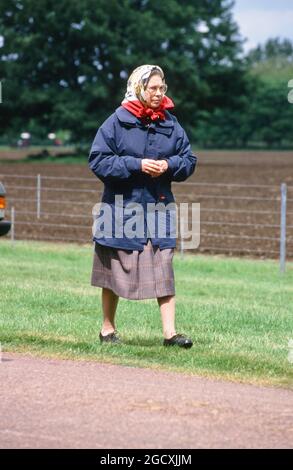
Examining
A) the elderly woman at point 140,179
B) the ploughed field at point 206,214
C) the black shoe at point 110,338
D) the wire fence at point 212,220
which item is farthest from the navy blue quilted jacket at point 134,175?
the ploughed field at point 206,214

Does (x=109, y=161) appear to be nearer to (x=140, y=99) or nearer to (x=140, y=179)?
(x=140, y=179)

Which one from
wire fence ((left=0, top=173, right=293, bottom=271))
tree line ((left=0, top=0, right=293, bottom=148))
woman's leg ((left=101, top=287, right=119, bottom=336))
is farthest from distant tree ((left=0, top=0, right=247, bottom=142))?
woman's leg ((left=101, top=287, right=119, bottom=336))

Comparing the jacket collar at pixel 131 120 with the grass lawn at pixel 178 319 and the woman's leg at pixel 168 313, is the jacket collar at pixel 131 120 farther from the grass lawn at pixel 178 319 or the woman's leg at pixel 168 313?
the grass lawn at pixel 178 319

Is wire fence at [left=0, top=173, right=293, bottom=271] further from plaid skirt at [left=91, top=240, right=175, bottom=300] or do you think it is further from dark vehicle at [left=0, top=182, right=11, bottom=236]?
dark vehicle at [left=0, top=182, right=11, bottom=236]

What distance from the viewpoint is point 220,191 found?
1265 inches

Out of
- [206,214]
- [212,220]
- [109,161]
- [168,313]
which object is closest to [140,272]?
[168,313]

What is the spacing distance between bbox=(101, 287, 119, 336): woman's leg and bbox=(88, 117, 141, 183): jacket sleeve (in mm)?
866

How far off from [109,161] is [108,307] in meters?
1.13

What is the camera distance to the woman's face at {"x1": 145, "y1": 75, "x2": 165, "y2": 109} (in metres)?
8.55

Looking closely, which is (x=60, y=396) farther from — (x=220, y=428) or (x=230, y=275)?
(x=230, y=275)

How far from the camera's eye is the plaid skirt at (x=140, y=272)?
8.73 metres

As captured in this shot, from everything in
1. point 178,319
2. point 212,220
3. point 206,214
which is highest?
point 206,214

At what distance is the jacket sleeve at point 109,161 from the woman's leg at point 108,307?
0.87 m

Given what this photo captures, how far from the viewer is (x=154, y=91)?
8.57 meters
